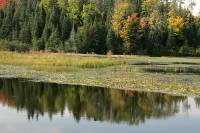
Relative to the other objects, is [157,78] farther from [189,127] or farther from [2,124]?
[2,124]

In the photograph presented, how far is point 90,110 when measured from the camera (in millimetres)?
21375

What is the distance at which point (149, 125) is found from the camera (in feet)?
59.9

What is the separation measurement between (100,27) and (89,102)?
63.4m

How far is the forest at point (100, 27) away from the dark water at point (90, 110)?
53478mm

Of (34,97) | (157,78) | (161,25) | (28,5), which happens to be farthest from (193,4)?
(34,97)

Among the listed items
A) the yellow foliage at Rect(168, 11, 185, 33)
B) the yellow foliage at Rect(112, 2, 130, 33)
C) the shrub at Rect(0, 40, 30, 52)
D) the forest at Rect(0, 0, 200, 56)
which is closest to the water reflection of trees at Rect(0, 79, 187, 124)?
the shrub at Rect(0, 40, 30, 52)

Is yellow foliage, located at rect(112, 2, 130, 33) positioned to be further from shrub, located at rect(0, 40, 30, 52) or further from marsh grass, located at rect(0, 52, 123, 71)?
marsh grass, located at rect(0, 52, 123, 71)

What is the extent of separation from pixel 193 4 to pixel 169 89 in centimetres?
12115

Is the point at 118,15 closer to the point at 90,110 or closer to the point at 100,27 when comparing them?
the point at 100,27

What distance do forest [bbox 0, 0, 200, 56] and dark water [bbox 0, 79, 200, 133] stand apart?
5348cm

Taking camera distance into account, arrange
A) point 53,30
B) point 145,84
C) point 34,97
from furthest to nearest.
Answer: point 53,30, point 145,84, point 34,97

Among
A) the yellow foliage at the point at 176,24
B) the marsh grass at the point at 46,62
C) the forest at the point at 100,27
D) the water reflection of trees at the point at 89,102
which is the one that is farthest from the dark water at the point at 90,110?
the yellow foliage at the point at 176,24

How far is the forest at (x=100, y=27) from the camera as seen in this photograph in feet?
276

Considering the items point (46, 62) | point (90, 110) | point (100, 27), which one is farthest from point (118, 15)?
point (90, 110)
